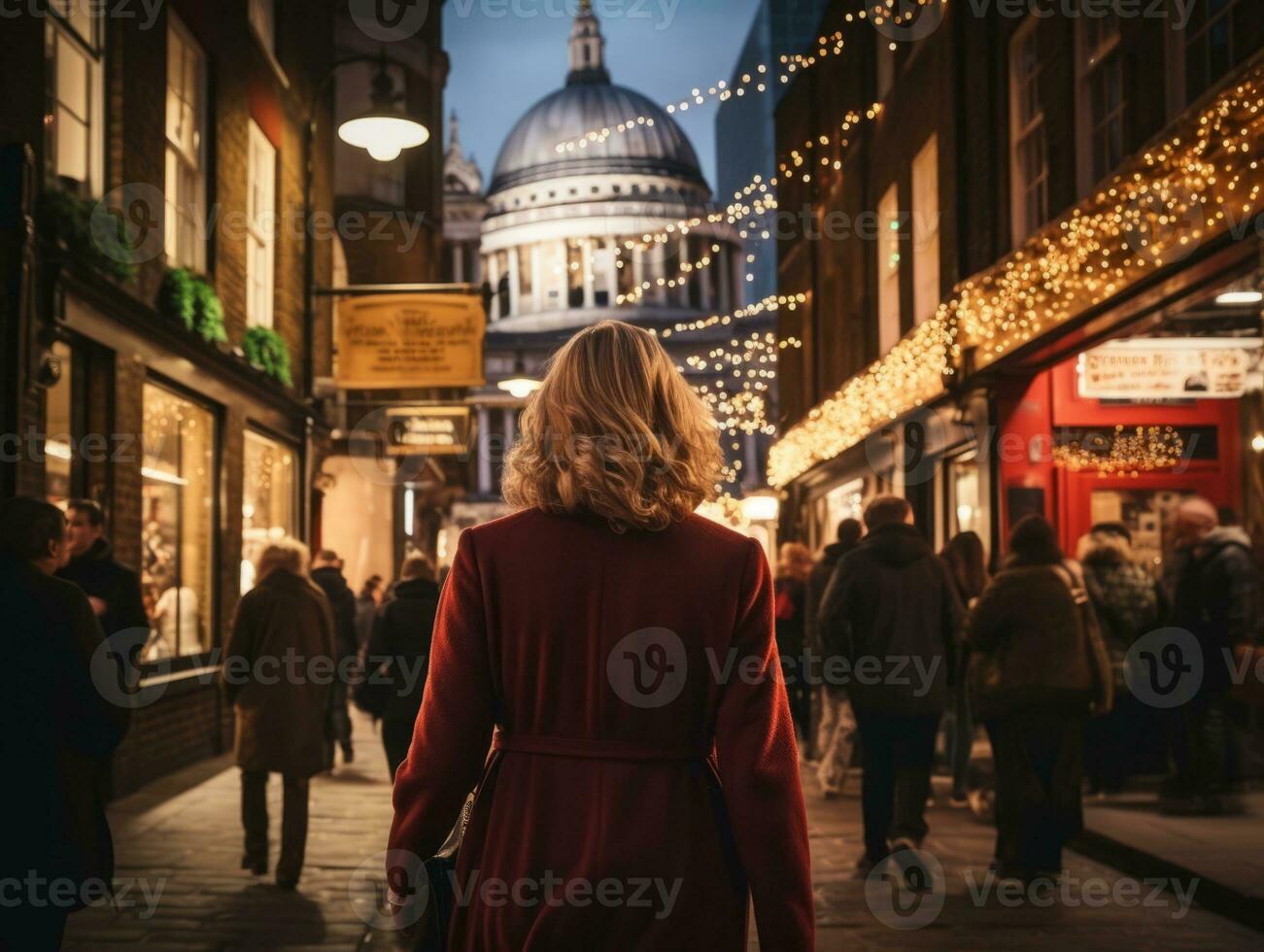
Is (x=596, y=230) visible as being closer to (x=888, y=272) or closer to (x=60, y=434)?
(x=888, y=272)

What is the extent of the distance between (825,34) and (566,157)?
243ft

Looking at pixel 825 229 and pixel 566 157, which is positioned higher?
pixel 566 157

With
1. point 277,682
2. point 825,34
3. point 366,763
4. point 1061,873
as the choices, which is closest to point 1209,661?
point 1061,873

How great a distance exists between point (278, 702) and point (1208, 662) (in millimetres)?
5509

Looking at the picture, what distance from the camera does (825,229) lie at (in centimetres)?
2319

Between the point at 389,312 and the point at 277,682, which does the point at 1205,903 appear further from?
the point at 389,312

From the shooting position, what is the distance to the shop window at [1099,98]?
11094 millimetres

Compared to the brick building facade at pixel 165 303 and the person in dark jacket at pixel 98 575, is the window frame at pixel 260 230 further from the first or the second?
the person in dark jacket at pixel 98 575

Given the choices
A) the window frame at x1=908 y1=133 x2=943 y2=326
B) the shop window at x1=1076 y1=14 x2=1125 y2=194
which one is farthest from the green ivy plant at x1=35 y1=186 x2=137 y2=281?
the window frame at x1=908 y1=133 x2=943 y2=326

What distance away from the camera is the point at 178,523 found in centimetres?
1285

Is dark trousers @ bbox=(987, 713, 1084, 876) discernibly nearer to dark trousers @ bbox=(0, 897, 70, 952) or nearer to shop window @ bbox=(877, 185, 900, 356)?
dark trousers @ bbox=(0, 897, 70, 952)

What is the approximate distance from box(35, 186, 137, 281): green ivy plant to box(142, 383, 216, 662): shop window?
1428mm

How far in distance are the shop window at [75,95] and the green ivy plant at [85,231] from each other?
0.70 feet

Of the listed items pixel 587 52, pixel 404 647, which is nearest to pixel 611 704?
pixel 404 647
